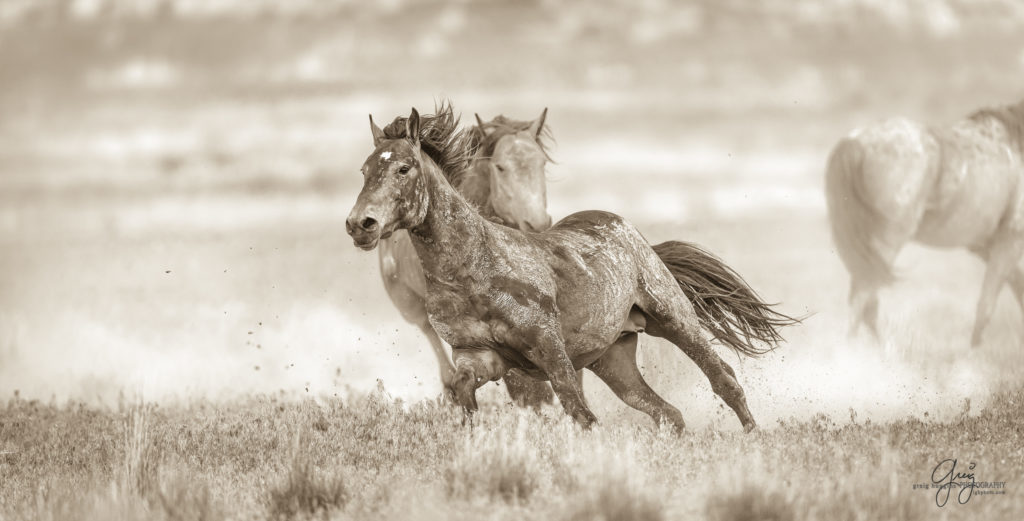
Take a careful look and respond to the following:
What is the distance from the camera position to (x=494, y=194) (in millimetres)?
10641

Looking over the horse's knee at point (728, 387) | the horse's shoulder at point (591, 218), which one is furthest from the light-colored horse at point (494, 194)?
the horse's knee at point (728, 387)

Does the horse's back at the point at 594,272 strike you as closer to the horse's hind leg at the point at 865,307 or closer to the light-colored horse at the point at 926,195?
the light-colored horse at the point at 926,195

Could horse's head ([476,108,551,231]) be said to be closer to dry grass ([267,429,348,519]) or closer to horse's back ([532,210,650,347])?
horse's back ([532,210,650,347])

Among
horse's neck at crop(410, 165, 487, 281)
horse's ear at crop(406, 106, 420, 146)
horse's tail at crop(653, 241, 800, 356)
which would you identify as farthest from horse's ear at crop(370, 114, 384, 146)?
horse's tail at crop(653, 241, 800, 356)

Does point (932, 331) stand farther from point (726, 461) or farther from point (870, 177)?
point (726, 461)

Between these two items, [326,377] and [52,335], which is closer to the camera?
[326,377]

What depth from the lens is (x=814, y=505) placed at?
6.25 m

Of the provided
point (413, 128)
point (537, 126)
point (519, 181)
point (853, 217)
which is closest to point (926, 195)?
point (853, 217)

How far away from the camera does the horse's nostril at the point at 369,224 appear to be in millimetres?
7086

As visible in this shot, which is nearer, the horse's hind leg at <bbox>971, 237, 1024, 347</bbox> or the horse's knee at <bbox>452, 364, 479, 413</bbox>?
the horse's knee at <bbox>452, 364, 479, 413</bbox>

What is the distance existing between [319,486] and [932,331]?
12290 mm

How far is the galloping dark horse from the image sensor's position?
7461 mm

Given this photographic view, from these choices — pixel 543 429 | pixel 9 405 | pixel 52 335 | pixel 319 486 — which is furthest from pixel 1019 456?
pixel 52 335

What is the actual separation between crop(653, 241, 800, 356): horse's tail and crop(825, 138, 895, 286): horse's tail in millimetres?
5669
